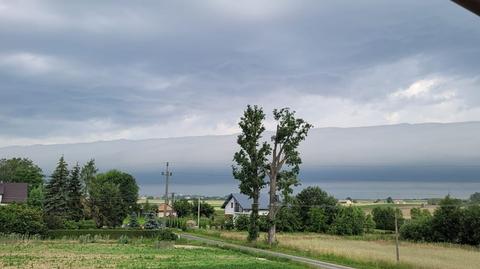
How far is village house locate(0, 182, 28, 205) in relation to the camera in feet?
270

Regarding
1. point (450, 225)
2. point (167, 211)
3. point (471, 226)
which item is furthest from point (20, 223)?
point (167, 211)

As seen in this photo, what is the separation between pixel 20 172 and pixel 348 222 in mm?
71906

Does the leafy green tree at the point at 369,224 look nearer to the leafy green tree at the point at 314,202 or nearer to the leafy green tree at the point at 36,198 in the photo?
the leafy green tree at the point at 314,202

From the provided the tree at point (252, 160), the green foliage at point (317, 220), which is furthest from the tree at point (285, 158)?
the green foliage at point (317, 220)

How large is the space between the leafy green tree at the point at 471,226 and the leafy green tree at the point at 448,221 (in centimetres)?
51

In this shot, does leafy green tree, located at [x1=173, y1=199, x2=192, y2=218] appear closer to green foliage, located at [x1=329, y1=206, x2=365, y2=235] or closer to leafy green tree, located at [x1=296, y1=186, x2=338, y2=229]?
leafy green tree, located at [x1=296, y1=186, x2=338, y2=229]

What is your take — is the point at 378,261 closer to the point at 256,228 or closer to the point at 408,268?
the point at 408,268

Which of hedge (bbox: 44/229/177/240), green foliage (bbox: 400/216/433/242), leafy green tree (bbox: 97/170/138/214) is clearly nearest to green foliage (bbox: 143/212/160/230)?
hedge (bbox: 44/229/177/240)

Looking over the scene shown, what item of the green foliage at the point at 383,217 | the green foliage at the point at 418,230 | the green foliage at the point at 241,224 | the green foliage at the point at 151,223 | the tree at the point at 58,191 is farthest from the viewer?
the green foliage at the point at 383,217

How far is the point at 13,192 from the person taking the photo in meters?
84.2

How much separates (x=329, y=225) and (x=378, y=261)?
43.9 m

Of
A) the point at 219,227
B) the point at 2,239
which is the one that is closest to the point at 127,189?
the point at 219,227

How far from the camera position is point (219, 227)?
7406cm

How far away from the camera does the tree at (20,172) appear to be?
10531cm
